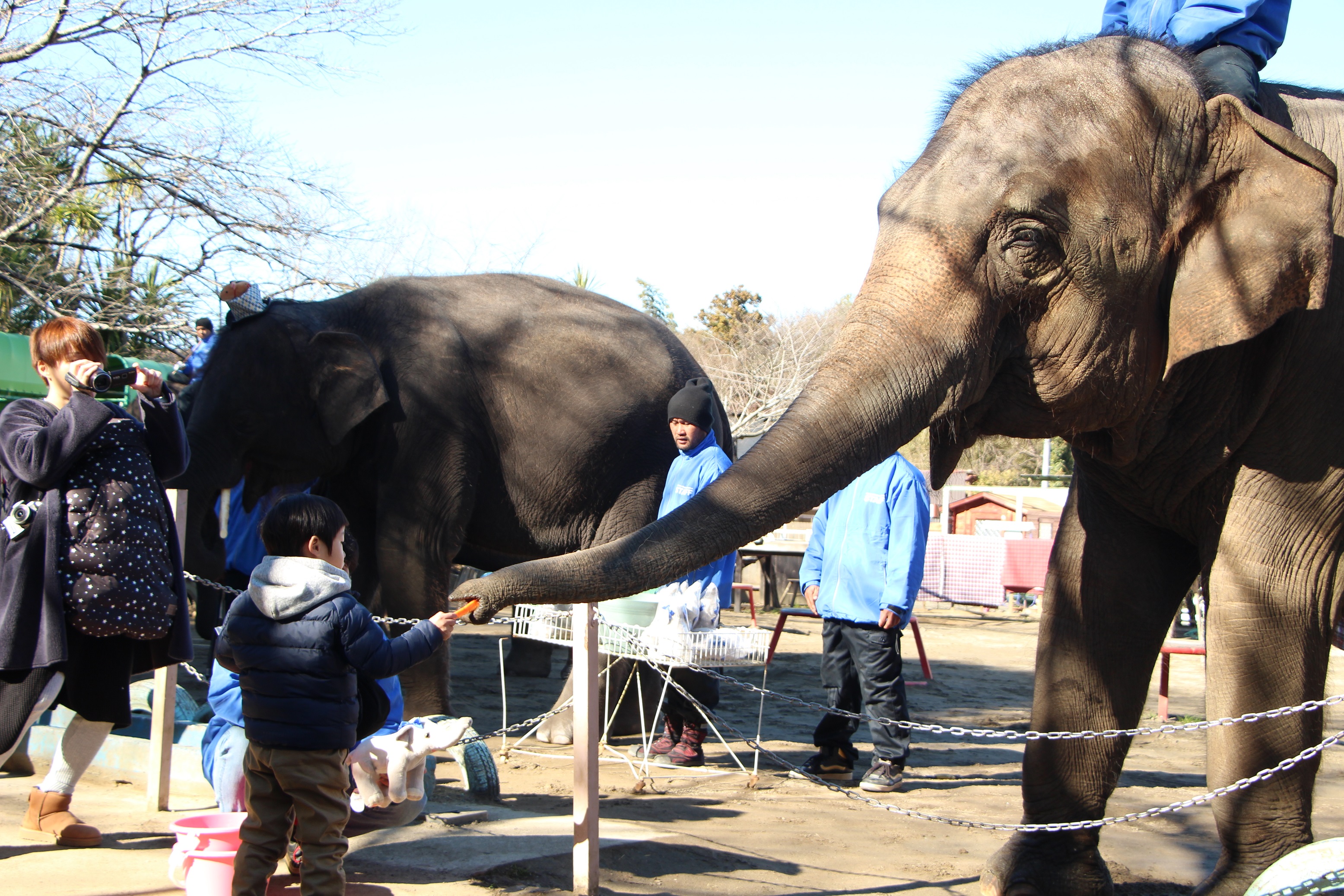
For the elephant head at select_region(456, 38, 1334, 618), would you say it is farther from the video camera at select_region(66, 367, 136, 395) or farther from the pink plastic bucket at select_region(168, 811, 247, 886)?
the video camera at select_region(66, 367, 136, 395)

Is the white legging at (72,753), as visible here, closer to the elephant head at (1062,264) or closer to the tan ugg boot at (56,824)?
the tan ugg boot at (56,824)

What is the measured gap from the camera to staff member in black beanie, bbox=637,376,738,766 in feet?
20.7

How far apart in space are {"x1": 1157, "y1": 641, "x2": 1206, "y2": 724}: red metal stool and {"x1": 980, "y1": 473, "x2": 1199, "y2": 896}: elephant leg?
12.9ft

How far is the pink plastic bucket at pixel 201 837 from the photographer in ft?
11.4

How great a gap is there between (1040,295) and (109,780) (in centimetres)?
443

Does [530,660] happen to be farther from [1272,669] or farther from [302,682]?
[1272,669]

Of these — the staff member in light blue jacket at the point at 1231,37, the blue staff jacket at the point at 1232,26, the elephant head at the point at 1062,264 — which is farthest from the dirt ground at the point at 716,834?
the blue staff jacket at the point at 1232,26

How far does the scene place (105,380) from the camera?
4223mm

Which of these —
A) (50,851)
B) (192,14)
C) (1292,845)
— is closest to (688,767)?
(50,851)

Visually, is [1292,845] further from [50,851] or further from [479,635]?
[479,635]

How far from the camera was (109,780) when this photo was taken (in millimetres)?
5391

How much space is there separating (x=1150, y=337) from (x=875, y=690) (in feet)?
11.3

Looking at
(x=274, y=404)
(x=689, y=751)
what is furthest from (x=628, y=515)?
(x=274, y=404)

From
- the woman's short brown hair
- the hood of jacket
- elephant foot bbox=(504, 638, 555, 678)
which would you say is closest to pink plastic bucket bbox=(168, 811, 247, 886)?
the hood of jacket
